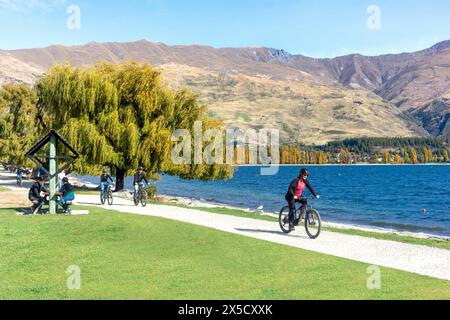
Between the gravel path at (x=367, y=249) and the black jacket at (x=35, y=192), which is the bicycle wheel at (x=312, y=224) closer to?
the gravel path at (x=367, y=249)

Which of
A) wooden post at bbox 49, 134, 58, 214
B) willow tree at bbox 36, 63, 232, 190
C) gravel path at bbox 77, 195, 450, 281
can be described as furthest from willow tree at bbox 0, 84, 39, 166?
gravel path at bbox 77, 195, 450, 281

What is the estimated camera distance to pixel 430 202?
66.4 metres

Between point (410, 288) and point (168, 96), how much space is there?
3338 centimetres

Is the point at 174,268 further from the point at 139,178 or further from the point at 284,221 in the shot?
the point at 139,178

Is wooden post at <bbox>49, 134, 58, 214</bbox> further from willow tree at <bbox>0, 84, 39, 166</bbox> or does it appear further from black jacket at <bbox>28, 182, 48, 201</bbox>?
willow tree at <bbox>0, 84, 39, 166</bbox>

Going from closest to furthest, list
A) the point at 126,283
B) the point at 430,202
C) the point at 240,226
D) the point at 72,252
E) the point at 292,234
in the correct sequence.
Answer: the point at 126,283, the point at 72,252, the point at 292,234, the point at 240,226, the point at 430,202

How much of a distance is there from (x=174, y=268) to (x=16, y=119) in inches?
2188

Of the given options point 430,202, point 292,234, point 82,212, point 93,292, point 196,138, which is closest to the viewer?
point 93,292

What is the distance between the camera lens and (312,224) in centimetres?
1747

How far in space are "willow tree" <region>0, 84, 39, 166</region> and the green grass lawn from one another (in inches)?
1736

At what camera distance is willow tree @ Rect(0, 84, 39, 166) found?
2282 inches

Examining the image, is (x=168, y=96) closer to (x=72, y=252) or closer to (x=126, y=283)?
(x=72, y=252)

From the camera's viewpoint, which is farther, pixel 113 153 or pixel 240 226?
pixel 113 153

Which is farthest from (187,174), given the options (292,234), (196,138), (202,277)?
(202,277)
